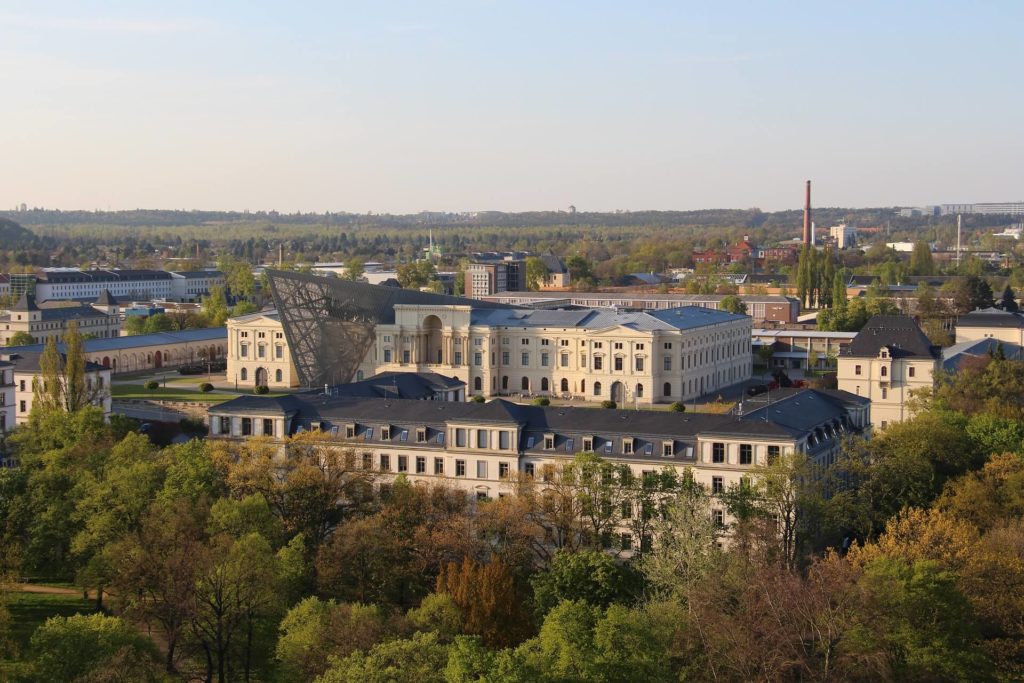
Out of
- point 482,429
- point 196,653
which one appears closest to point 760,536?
point 482,429

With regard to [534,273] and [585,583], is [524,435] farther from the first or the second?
[534,273]

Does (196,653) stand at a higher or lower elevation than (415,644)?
lower

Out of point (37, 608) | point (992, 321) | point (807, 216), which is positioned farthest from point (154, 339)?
point (807, 216)

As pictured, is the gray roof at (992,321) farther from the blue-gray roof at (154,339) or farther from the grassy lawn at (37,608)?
the grassy lawn at (37,608)

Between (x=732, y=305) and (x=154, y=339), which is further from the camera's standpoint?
(x=732, y=305)

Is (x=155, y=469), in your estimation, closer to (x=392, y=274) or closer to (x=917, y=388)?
(x=917, y=388)

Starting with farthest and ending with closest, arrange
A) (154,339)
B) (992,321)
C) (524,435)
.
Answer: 1. (154,339)
2. (992,321)
3. (524,435)

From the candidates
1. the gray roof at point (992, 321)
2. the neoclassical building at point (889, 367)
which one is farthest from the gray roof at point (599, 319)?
the gray roof at point (992, 321)
